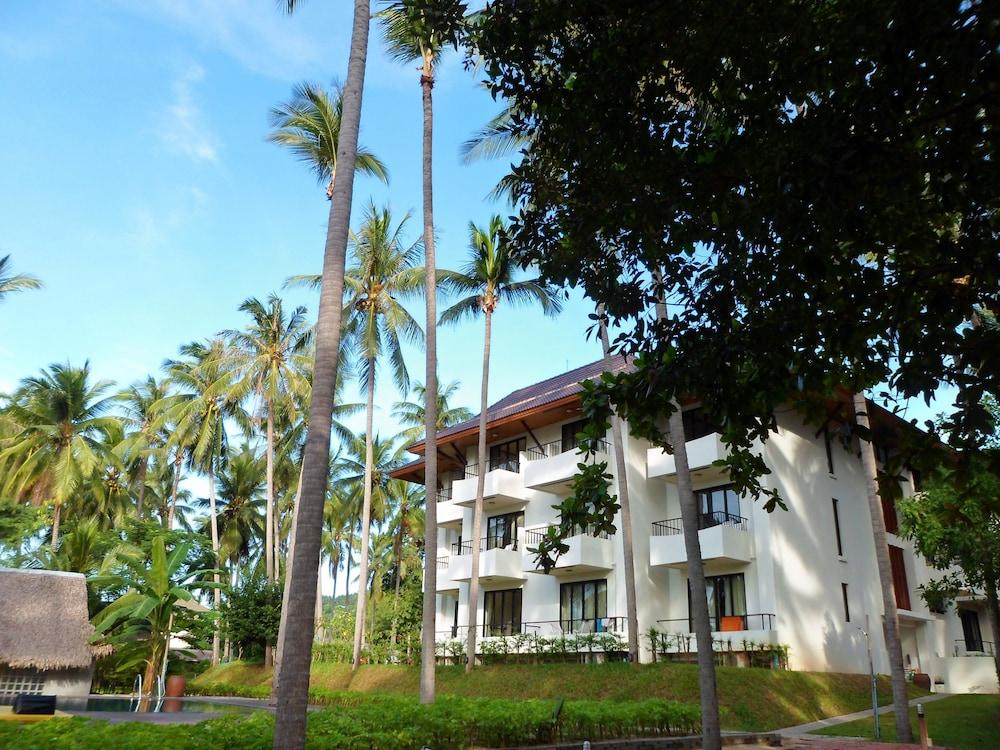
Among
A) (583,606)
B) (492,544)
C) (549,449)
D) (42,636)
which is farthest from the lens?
(492,544)

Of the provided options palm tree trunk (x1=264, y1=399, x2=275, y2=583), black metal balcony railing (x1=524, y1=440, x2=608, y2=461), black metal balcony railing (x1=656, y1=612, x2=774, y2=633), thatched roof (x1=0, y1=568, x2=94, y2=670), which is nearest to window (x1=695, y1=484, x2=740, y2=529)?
black metal balcony railing (x1=656, y1=612, x2=774, y2=633)

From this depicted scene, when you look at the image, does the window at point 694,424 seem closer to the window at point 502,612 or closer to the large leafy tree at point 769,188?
the window at point 502,612

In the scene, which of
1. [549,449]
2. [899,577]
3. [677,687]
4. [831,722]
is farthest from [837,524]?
[549,449]

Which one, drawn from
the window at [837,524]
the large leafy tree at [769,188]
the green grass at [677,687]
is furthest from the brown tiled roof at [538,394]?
the large leafy tree at [769,188]

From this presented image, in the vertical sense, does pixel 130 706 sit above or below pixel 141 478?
below

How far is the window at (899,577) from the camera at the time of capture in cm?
2738

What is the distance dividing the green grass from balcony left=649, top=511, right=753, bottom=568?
3.52 meters

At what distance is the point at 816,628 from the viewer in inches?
925

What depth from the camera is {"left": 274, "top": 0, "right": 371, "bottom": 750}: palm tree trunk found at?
862 centimetres

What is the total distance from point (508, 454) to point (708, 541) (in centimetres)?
1223

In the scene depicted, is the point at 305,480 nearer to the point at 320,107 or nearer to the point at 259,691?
the point at 320,107

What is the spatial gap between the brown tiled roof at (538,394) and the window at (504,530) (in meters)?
4.13

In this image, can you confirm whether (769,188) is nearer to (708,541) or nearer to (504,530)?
(708,541)

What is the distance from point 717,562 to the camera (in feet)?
77.6
